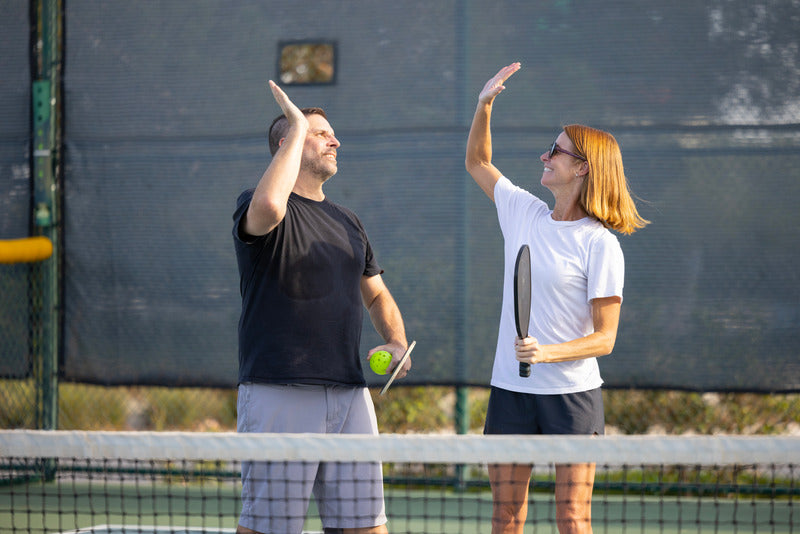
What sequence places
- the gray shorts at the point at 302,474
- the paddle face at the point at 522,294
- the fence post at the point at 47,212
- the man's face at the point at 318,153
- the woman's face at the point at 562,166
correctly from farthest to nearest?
1. the fence post at the point at 47,212
2. the man's face at the point at 318,153
3. the woman's face at the point at 562,166
4. the gray shorts at the point at 302,474
5. the paddle face at the point at 522,294

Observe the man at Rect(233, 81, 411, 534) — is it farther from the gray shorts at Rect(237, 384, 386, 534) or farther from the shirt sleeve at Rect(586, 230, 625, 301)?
the shirt sleeve at Rect(586, 230, 625, 301)

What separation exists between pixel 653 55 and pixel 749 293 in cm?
124

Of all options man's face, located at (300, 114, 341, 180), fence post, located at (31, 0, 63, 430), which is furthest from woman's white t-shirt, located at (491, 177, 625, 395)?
fence post, located at (31, 0, 63, 430)

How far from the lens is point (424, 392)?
5.68 m

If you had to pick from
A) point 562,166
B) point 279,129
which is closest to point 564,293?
point 562,166

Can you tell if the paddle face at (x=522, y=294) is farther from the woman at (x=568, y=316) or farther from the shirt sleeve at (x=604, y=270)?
the shirt sleeve at (x=604, y=270)

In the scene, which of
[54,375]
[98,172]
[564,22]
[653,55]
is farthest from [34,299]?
[653,55]

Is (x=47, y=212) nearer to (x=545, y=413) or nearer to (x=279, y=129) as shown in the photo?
(x=279, y=129)

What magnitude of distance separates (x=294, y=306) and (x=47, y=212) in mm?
2833

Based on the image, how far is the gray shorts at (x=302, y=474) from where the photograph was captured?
8.37ft

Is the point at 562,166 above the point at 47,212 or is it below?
above

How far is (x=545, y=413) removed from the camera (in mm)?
2594

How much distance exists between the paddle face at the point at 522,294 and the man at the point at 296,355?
0.56 meters

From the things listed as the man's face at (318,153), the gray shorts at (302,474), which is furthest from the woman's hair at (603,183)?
the gray shorts at (302,474)
